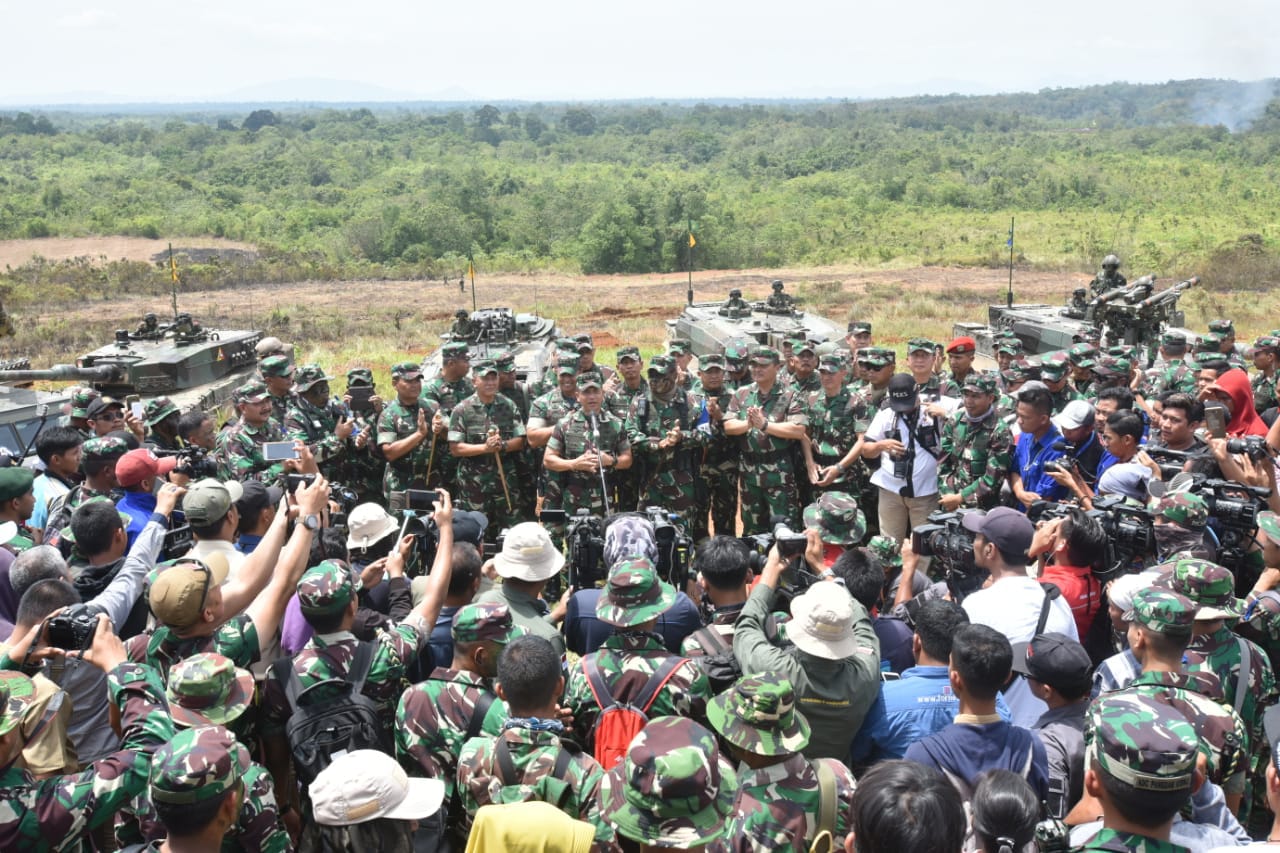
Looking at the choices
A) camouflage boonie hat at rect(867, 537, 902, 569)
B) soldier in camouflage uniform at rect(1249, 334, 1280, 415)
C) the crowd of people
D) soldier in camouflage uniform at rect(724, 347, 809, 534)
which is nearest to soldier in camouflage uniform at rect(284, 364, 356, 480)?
the crowd of people

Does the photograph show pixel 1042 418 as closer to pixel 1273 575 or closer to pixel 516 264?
pixel 1273 575

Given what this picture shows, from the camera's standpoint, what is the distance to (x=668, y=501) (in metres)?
8.85

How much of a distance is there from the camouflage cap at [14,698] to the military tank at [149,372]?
24.6 ft

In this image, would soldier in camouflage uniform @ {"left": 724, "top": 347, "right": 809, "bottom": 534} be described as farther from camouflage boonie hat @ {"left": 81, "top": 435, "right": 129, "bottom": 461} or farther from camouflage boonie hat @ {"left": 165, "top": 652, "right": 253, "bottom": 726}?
camouflage boonie hat @ {"left": 165, "top": 652, "right": 253, "bottom": 726}

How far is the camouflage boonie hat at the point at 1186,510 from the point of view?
5.35 m

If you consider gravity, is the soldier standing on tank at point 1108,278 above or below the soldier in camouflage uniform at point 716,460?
above

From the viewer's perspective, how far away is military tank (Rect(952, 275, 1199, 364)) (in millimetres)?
15547

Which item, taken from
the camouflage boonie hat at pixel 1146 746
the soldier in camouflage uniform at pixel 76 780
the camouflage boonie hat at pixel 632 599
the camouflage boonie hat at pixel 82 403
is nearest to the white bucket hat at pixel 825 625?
the camouflage boonie hat at pixel 632 599

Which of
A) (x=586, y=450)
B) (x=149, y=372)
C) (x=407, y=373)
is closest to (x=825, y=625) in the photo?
(x=586, y=450)

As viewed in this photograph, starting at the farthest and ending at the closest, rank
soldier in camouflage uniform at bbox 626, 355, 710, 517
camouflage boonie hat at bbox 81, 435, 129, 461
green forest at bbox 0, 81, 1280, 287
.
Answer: green forest at bbox 0, 81, 1280, 287
soldier in camouflage uniform at bbox 626, 355, 710, 517
camouflage boonie hat at bbox 81, 435, 129, 461

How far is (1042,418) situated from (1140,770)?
454cm

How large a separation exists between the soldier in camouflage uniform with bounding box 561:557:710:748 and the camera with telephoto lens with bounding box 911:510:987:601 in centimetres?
184

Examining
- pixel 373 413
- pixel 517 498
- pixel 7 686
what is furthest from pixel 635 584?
pixel 373 413

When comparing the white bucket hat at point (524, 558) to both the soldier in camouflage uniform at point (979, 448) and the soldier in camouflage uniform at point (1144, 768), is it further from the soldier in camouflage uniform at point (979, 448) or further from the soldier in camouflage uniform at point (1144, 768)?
the soldier in camouflage uniform at point (979, 448)
